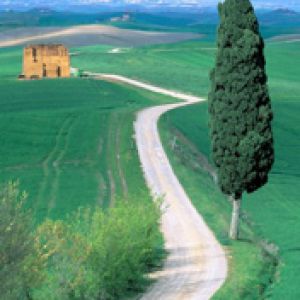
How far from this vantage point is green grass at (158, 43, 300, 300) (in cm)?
3981

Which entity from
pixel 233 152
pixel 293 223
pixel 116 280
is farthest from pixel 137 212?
pixel 293 223

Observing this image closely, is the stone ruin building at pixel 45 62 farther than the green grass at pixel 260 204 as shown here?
Yes

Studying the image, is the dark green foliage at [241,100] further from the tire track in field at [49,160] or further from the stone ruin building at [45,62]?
the stone ruin building at [45,62]

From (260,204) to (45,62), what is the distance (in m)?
72.5

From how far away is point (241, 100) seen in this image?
45.3m

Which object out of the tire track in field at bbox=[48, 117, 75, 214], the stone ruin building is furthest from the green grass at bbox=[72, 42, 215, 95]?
the tire track in field at bbox=[48, 117, 75, 214]

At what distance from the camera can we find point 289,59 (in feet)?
577

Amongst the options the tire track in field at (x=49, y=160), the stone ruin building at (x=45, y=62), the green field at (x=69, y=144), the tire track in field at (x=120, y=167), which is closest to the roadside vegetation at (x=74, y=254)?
the green field at (x=69, y=144)

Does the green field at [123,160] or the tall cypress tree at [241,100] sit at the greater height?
the tall cypress tree at [241,100]

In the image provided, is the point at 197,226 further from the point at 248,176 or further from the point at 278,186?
the point at 278,186

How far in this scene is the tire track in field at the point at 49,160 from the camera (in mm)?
57547

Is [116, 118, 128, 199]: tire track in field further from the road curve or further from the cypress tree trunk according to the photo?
the cypress tree trunk

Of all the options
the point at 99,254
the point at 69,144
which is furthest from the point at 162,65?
the point at 99,254

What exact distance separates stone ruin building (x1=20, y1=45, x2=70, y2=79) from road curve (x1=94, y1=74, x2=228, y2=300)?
5620cm
